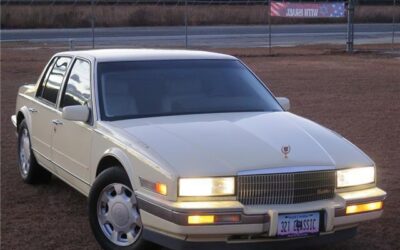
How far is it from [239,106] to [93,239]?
162cm

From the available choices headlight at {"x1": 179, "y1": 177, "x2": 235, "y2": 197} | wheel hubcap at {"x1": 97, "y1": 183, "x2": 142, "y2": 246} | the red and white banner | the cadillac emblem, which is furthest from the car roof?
the red and white banner

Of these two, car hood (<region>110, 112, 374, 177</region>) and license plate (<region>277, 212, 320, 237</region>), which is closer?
license plate (<region>277, 212, 320, 237</region>)

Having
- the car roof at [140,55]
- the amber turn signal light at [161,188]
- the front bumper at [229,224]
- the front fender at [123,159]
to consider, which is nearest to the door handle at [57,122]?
the car roof at [140,55]

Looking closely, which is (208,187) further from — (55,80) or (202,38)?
(202,38)

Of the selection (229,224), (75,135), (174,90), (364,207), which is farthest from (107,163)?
(364,207)

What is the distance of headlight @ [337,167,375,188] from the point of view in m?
5.01

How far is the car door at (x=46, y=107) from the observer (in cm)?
688

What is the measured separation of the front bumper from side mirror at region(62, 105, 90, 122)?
119cm

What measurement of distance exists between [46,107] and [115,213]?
6.89ft

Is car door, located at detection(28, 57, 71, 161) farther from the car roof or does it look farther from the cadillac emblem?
the cadillac emblem

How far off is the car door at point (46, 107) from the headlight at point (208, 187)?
2.41m

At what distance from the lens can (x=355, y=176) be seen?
509 centimetres

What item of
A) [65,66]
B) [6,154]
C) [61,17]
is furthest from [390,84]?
[61,17]

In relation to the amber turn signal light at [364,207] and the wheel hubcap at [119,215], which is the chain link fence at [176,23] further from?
the amber turn signal light at [364,207]
